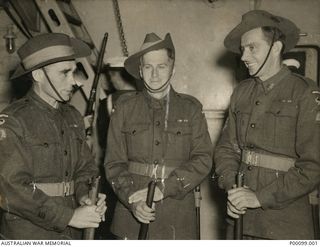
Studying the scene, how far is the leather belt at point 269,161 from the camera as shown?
83.4 inches

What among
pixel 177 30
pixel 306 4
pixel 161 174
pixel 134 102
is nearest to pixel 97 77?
pixel 177 30

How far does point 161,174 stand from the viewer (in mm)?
2359

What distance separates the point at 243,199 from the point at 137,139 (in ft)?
2.40

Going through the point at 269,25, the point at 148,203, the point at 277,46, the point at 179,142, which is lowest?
the point at 148,203

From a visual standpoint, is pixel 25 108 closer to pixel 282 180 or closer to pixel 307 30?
pixel 282 180

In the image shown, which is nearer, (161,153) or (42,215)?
(42,215)

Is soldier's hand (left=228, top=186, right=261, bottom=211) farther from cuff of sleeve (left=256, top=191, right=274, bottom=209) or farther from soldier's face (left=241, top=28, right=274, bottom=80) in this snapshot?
soldier's face (left=241, top=28, right=274, bottom=80)

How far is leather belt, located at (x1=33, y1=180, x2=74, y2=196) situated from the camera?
2043mm

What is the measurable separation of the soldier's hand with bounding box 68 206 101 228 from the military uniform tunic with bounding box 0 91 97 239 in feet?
0.10

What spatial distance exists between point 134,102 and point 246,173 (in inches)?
32.3

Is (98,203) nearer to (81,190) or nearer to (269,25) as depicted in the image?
(81,190)

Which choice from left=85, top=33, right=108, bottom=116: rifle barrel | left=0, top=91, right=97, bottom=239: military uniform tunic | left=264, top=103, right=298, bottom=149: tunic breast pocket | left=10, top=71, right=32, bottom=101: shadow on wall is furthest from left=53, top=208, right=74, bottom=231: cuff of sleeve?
left=10, top=71, right=32, bottom=101: shadow on wall

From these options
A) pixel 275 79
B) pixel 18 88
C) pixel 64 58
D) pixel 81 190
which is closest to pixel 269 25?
pixel 275 79

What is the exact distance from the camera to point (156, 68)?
7.82ft
